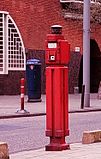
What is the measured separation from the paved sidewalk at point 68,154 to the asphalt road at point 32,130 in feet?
3.42

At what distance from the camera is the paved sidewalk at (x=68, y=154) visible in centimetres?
1070

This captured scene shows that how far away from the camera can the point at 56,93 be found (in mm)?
11508

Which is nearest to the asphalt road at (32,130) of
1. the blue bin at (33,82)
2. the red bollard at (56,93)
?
the red bollard at (56,93)

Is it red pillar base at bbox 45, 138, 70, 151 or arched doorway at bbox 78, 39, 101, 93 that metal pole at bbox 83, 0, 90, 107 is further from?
arched doorway at bbox 78, 39, 101, 93

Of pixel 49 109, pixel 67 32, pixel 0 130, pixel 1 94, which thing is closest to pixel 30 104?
pixel 1 94

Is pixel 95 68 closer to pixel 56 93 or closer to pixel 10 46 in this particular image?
pixel 10 46

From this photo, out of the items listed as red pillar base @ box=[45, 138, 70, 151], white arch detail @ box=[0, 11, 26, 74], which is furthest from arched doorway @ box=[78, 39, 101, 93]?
red pillar base @ box=[45, 138, 70, 151]

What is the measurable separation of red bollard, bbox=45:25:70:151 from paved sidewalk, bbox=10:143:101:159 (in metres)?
0.23

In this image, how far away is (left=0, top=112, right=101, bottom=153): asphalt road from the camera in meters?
13.7

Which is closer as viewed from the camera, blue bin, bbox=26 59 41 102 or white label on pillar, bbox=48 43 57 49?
white label on pillar, bbox=48 43 57 49

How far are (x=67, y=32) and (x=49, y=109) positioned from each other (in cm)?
2821

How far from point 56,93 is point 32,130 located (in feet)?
17.2

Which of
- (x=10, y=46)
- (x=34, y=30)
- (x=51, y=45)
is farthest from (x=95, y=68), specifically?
(x=51, y=45)

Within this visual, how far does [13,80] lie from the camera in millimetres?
35125
